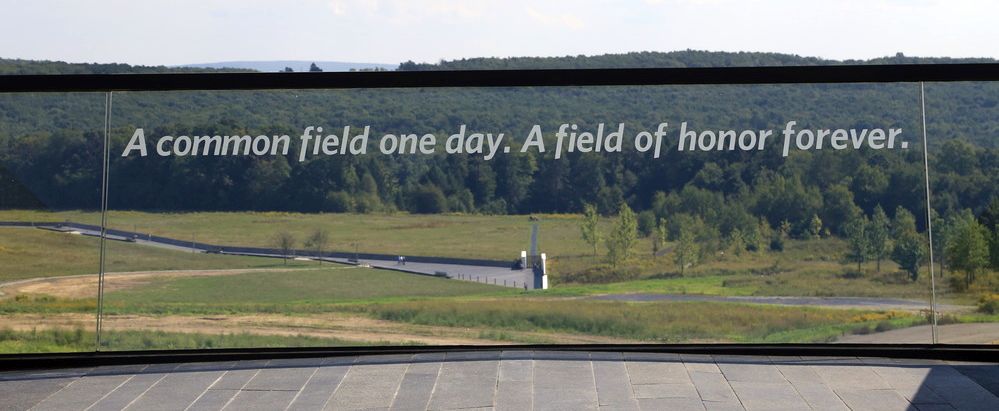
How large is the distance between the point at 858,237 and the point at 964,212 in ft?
1.67

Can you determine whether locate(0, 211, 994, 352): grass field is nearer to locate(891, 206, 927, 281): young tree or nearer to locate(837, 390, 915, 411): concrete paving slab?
locate(891, 206, 927, 281): young tree

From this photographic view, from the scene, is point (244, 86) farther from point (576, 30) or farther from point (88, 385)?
point (576, 30)

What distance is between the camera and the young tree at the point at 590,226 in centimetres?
522

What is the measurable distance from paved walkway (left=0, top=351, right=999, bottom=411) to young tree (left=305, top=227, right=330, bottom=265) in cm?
145

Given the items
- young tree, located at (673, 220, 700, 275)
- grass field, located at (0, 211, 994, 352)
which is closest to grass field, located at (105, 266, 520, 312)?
grass field, located at (0, 211, 994, 352)

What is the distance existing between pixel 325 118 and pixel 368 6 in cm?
1034

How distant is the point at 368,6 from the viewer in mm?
15539

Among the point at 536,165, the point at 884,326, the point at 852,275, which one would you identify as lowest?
the point at 884,326

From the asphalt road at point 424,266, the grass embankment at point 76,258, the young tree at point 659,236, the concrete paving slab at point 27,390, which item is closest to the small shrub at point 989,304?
the young tree at point 659,236

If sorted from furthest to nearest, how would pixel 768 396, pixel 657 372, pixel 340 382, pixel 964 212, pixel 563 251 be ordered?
pixel 964 212 → pixel 563 251 → pixel 657 372 → pixel 340 382 → pixel 768 396

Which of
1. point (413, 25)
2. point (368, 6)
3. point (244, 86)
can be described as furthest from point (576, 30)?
point (244, 86)

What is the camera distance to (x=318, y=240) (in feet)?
18.6

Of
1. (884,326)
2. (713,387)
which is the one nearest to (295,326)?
(713,387)

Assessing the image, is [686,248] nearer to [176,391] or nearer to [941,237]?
[941,237]
